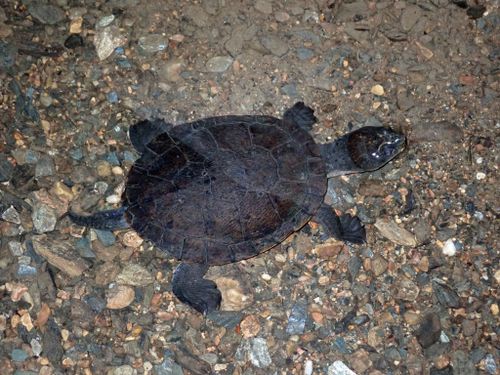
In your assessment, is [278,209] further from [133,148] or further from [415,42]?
[415,42]

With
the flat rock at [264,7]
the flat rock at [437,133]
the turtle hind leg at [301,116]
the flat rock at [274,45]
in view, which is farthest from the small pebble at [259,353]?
the flat rock at [264,7]

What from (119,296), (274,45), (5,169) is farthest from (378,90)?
(5,169)

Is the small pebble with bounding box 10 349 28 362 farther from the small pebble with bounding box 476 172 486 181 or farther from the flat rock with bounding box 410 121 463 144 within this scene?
the small pebble with bounding box 476 172 486 181

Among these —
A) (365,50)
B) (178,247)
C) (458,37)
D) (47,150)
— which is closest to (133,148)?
(47,150)

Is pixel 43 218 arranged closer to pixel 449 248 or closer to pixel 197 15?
pixel 197 15

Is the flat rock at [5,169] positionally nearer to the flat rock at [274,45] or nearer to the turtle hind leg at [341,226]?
the flat rock at [274,45]
